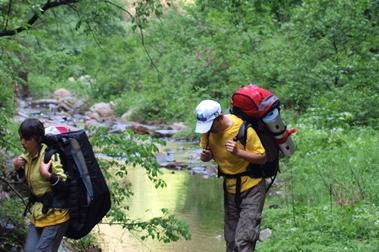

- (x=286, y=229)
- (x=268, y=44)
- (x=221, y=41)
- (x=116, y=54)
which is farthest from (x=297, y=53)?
(x=116, y=54)

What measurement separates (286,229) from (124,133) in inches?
86.2

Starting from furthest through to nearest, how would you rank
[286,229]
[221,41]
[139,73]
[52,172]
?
[139,73] < [221,41] < [286,229] < [52,172]

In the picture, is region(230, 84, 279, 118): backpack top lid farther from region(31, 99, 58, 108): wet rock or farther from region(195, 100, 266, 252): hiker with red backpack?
region(31, 99, 58, 108): wet rock

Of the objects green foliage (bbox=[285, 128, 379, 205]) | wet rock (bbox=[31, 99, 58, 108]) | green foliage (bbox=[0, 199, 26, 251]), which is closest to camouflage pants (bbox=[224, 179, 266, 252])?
green foliage (bbox=[0, 199, 26, 251])

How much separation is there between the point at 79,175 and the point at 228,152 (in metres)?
1.28

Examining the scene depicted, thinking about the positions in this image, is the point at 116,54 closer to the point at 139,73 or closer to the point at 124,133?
the point at 139,73

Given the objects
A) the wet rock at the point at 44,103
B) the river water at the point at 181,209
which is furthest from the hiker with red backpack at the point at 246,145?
the wet rock at the point at 44,103

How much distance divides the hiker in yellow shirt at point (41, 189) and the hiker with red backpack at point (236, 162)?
124 centimetres

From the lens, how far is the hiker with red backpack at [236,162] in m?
5.57

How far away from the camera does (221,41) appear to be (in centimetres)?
2402

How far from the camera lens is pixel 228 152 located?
5660mm

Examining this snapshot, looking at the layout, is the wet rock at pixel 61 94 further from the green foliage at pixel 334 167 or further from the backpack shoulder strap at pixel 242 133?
the backpack shoulder strap at pixel 242 133

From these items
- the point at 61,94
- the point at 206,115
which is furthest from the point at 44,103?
the point at 206,115

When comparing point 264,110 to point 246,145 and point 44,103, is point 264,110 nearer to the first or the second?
point 246,145
